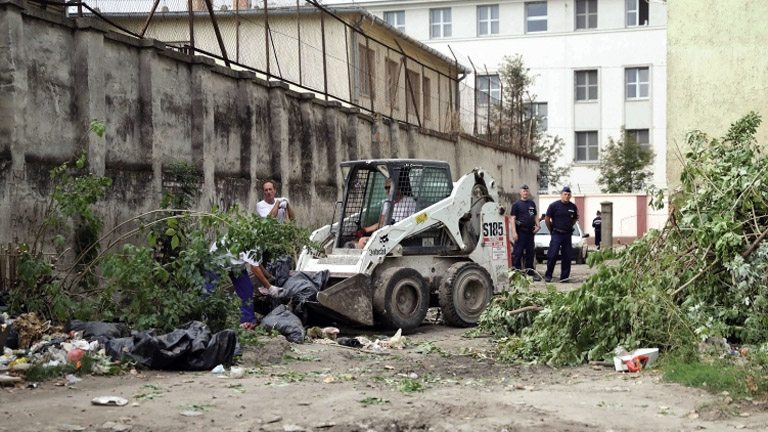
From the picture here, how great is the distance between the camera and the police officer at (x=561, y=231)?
63.1 ft

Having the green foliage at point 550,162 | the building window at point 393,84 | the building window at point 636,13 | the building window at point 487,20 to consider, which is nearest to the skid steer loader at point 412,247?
the building window at point 393,84

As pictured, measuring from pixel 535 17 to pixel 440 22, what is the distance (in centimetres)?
533

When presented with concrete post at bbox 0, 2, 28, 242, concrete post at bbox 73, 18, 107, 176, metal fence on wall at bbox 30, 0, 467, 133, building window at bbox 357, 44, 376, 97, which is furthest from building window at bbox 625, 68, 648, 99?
concrete post at bbox 0, 2, 28, 242

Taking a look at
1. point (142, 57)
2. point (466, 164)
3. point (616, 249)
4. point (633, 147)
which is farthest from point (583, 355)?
point (633, 147)

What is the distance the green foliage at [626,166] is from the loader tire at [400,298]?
36911 millimetres

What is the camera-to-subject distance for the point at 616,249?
10289 millimetres

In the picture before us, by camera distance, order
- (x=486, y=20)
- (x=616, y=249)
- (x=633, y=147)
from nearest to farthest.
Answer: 1. (x=616, y=249)
2. (x=633, y=147)
3. (x=486, y=20)

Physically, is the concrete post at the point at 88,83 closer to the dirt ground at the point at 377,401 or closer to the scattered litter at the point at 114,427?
the dirt ground at the point at 377,401

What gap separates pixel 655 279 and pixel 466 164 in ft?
57.5

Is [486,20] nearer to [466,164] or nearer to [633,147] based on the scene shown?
[633,147]

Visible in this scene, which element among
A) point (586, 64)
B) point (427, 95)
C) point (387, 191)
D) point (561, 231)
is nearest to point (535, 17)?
point (586, 64)

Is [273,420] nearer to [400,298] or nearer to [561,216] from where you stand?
[400,298]

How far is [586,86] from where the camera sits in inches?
2014

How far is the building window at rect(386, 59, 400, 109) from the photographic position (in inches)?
925
